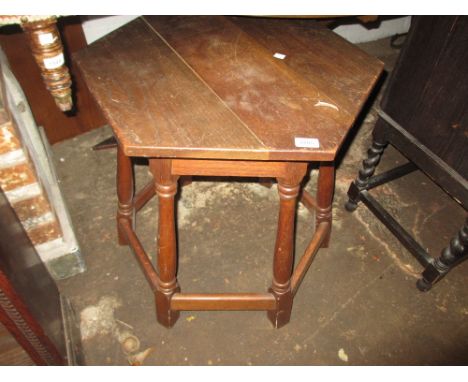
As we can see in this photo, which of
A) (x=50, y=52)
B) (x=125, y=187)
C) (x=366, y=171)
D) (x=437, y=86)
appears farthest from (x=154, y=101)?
(x=366, y=171)

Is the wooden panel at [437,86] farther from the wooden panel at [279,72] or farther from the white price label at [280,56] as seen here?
the white price label at [280,56]

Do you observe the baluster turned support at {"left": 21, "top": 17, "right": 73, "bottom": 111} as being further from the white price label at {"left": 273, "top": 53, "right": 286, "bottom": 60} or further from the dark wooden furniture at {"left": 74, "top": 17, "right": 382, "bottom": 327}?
the white price label at {"left": 273, "top": 53, "right": 286, "bottom": 60}

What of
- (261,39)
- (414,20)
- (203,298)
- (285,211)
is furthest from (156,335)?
(414,20)

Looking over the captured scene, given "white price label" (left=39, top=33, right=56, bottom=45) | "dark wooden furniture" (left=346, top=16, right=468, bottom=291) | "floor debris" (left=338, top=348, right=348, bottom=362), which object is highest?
"white price label" (left=39, top=33, right=56, bottom=45)

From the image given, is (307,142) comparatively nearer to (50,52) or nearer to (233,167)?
(233,167)

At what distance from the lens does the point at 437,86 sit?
3.90ft

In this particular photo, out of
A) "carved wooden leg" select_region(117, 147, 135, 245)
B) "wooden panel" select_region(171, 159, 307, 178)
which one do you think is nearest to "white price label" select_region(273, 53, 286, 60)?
"wooden panel" select_region(171, 159, 307, 178)

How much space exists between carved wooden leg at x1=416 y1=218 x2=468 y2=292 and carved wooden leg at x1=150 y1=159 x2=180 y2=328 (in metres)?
0.99

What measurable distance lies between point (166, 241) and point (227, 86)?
0.49 m

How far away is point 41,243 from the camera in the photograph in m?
1.36

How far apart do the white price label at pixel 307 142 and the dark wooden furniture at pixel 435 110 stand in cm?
59

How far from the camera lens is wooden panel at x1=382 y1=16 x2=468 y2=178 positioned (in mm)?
1108

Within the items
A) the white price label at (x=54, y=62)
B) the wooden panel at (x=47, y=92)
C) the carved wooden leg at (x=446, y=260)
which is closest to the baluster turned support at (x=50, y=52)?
the white price label at (x=54, y=62)
